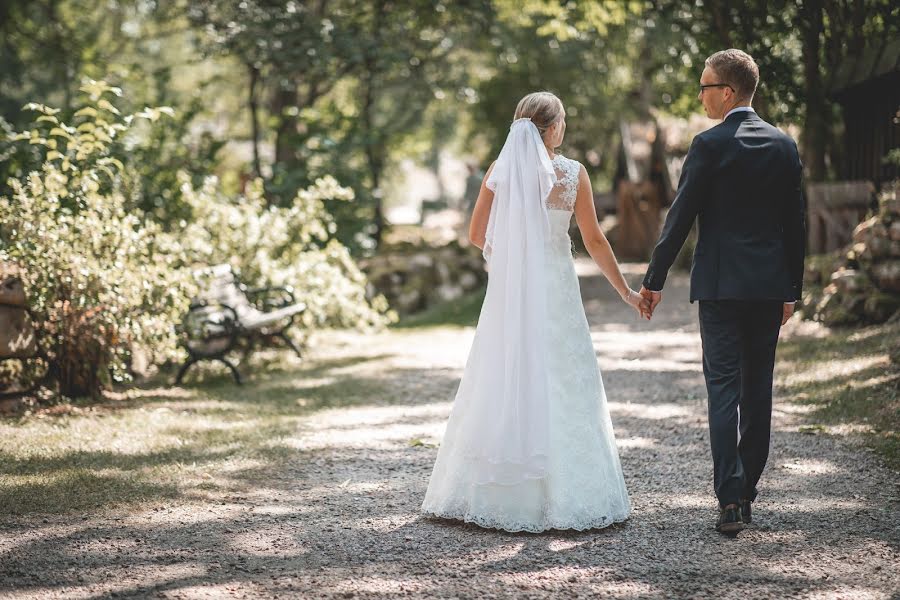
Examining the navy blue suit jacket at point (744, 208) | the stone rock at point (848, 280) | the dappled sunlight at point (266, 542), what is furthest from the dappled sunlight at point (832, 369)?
the dappled sunlight at point (266, 542)

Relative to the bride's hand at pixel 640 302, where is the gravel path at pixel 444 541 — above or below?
below

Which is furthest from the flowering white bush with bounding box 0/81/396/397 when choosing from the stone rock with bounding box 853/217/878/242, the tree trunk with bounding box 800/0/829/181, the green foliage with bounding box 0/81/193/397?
the tree trunk with bounding box 800/0/829/181

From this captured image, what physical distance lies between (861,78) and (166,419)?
32.1ft

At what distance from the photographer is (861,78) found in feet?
42.2

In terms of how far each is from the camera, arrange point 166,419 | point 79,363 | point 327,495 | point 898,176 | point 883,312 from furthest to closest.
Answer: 1. point 898,176
2. point 883,312
3. point 79,363
4. point 166,419
5. point 327,495

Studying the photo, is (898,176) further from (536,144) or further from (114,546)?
(114,546)

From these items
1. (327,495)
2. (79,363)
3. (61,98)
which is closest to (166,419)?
(79,363)

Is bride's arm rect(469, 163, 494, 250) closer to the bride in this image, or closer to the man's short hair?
the bride

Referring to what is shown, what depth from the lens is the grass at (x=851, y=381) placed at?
22.9 ft

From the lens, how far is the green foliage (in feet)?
25.7

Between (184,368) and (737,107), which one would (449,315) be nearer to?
(184,368)

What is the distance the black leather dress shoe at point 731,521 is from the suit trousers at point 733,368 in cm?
4

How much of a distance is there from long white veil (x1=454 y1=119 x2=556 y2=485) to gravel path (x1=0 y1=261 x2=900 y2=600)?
41cm

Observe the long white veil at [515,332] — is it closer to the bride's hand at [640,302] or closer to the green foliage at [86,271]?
the bride's hand at [640,302]
